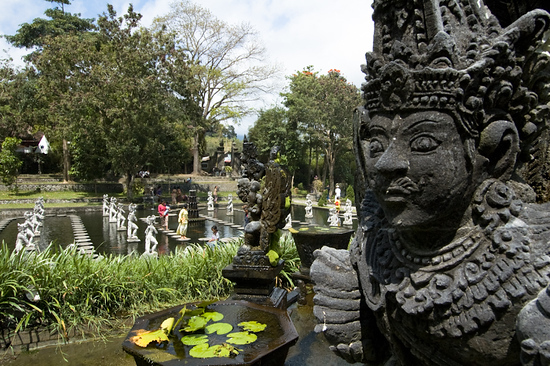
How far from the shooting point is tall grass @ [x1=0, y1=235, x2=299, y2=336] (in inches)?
204

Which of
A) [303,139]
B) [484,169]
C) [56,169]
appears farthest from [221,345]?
[56,169]

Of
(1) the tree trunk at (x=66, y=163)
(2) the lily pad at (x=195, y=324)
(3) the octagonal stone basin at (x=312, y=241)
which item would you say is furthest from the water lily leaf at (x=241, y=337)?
(1) the tree trunk at (x=66, y=163)

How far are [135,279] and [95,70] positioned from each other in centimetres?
2054

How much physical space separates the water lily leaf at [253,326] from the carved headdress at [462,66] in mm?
2774

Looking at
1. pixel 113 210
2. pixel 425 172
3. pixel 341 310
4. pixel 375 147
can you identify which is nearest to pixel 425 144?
pixel 425 172

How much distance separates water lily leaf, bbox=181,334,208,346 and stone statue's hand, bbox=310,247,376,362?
195cm

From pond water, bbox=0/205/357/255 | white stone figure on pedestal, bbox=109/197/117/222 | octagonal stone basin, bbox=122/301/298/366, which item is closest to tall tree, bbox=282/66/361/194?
pond water, bbox=0/205/357/255

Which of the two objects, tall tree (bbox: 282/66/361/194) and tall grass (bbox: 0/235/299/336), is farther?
tall tree (bbox: 282/66/361/194)

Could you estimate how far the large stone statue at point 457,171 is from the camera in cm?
135

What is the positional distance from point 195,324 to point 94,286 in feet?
9.51

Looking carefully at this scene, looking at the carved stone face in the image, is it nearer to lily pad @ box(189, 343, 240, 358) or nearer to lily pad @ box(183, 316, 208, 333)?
lily pad @ box(189, 343, 240, 358)

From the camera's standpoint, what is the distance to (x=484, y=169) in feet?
4.93

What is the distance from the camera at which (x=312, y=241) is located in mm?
6668

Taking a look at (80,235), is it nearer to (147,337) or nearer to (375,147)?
(147,337)
